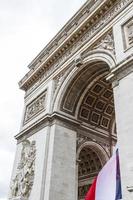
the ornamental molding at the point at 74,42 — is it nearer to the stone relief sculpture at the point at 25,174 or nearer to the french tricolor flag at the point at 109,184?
the stone relief sculpture at the point at 25,174

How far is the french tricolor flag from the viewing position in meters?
8.19

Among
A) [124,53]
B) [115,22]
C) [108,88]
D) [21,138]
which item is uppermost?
[115,22]

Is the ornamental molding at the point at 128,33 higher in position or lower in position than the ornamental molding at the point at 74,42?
lower

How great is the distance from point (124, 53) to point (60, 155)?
520cm

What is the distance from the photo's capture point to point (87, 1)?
43.3 ft

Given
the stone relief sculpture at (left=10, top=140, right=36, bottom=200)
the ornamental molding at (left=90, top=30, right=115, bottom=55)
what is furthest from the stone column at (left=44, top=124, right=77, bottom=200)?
the ornamental molding at (left=90, top=30, right=115, bottom=55)

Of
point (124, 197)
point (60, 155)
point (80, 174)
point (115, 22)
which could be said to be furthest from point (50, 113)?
point (124, 197)

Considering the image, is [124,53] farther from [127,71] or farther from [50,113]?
[50,113]

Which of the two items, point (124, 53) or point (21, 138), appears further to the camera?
point (21, 138)

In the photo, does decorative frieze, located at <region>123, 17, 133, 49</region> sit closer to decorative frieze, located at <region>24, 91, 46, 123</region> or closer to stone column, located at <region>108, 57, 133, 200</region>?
stone column, located at <region>108, 57, 133, 200</region>

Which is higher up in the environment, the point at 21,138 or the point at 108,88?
the point at 108,88

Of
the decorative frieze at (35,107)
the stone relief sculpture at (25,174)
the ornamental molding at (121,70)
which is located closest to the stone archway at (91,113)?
the decorative frieze at (35,107)

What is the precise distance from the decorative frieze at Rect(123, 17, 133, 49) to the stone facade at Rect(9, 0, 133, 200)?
40 mm

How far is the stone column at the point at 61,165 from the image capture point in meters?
10.9
